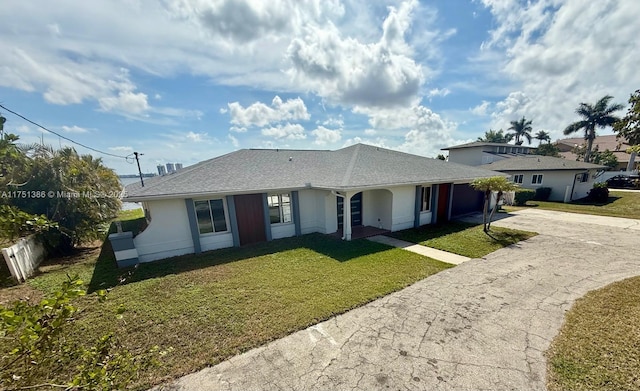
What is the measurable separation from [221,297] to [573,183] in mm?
29178

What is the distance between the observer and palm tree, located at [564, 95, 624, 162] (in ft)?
99.3

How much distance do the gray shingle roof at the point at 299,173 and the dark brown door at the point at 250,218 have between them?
64 centimetres

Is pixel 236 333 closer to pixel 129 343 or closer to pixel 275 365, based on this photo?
pixel 275 365

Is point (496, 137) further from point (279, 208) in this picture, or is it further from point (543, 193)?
point (279, 208)

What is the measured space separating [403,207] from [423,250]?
333cm

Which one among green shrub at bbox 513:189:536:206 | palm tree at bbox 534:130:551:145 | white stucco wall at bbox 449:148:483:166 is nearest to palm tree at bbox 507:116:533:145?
palm tree at bbox 534:130:551:145

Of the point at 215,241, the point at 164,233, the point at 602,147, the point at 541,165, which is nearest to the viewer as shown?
the point at 164,233

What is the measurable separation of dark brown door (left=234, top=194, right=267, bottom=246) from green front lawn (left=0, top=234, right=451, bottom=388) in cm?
64

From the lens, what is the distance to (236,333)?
505 centimetres

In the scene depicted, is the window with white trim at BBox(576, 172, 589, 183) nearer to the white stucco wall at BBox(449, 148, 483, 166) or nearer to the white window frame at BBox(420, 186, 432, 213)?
the white stucco wall at BBox(449, 148, 483, 166)

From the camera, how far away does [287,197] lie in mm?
11836

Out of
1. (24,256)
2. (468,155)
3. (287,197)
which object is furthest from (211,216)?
(468,155)

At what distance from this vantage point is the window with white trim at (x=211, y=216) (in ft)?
33.1

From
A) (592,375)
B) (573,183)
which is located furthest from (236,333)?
(573,183)
